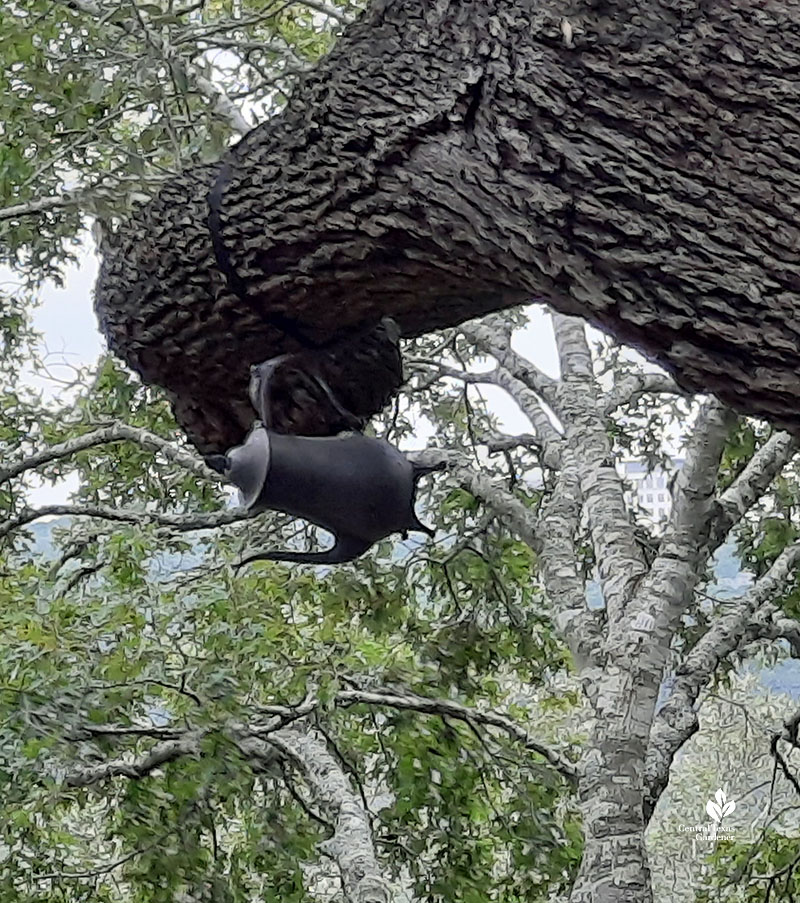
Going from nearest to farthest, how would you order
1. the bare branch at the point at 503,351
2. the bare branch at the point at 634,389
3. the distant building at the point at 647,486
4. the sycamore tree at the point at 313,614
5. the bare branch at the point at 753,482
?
the sycamore tree at the point at 313,614
the bare branch at the point at 753,482
the bare branch at the point at 634,389
the bare branch at the point at 503,351
the distant building at the point at 647,486

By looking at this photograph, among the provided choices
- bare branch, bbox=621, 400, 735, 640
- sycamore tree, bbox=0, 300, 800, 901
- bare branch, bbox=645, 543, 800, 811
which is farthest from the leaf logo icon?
bare branch, bbox=621, 400, 735, 640

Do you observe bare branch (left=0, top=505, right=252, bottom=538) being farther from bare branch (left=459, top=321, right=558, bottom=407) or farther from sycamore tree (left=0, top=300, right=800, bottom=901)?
bare branch (left=459, top=321, right=558, bottom=407)

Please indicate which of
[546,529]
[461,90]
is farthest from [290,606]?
[461,90]

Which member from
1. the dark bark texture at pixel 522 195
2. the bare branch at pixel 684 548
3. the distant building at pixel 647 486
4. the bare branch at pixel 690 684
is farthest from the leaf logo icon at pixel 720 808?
the dark bark texture at pixel 522 195

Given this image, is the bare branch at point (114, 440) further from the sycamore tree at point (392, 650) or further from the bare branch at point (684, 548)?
the bare branch at point (684, 548)

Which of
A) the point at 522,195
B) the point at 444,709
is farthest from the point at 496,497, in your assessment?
the point at 522,195

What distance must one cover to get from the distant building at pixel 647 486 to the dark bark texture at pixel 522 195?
8.97 feet

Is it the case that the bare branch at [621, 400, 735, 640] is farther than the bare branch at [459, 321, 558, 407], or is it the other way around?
the bare branch at [459, 321, 558, 407]

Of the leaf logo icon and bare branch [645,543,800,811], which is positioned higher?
the leaf logo icon

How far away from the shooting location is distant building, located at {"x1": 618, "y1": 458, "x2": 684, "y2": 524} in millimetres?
3986

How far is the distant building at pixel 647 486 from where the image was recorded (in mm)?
3986

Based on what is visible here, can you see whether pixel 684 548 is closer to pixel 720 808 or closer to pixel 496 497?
pixel 496 497

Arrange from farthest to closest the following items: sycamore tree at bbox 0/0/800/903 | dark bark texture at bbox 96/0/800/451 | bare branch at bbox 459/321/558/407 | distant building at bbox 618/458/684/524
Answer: distant building at bbox 618/458/684/524 → bare branch at bbox 459/321/558/407 → sycamore tree at bbox 0/0/800/903 → dark bark texture at bbox 96/0/800/451

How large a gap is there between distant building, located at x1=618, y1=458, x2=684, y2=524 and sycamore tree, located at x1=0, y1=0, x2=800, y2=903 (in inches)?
2.8
